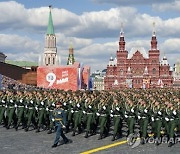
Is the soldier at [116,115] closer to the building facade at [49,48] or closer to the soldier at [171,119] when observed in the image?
the soldier at [171,119]

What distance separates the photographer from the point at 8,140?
713 inches

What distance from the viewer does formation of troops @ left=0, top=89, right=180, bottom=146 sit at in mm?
17391

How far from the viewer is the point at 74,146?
16641mm

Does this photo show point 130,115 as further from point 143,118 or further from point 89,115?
point 89,115

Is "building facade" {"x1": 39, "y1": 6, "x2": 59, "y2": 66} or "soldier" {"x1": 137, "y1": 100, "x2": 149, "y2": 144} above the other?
"building facade" {"x1": 39, "y1": 6, "x2": 59, "y2": 66}

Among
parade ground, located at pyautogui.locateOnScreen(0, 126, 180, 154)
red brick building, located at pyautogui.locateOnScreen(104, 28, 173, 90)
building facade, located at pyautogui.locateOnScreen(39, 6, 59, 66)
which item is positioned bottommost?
parade ground, located at pyautogui.locateOnScreen(0, 126, 180, 154)

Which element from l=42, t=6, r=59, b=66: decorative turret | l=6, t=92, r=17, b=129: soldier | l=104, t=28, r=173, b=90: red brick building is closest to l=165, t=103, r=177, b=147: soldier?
l=6, t=92, r=17, b=129: soldier

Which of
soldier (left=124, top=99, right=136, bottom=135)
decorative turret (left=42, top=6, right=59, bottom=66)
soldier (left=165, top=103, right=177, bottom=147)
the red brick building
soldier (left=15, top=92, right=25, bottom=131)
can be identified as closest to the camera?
soldier (left=165, top=103, right=177, bottom=147)

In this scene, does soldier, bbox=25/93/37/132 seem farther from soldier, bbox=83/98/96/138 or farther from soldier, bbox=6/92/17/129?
soldier, bbox=83/98/96/138

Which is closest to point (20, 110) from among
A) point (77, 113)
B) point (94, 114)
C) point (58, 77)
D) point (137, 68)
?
point (77, 113)

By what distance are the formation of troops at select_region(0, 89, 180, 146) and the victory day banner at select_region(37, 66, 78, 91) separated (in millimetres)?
28841

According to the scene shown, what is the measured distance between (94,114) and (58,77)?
34.8 m

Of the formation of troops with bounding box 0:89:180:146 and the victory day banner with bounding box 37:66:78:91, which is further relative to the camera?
the victory day banner with bounding box 37:66:78:91

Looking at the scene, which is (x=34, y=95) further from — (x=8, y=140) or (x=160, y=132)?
(x=160, y=132)
